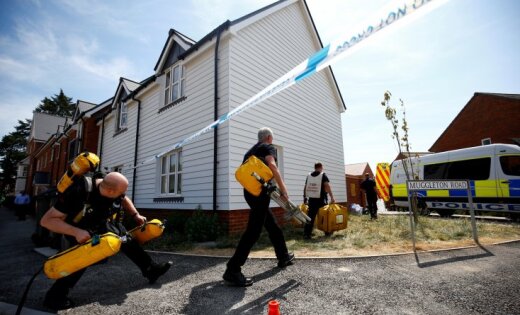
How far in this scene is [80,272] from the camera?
97.8 inches

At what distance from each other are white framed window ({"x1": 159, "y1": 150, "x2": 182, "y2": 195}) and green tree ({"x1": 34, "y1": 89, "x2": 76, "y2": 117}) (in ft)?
156

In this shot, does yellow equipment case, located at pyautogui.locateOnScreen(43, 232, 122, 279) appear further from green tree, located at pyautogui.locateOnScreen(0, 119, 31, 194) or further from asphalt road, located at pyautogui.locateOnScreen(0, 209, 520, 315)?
green tree, located at pyautogui.locateOnScreen(0, 119, 31, 194)

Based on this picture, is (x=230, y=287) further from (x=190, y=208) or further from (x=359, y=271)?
(x=190, y=208)

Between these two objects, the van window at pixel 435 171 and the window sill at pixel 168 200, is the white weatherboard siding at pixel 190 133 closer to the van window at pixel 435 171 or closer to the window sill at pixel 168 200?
the window sill at pixel 168 200

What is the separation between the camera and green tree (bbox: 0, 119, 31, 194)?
136 feet

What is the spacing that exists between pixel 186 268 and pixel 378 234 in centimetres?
450

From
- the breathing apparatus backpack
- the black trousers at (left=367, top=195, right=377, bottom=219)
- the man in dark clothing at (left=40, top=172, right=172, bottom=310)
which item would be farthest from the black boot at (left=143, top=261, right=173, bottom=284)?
the black trousers at (left=367, top=195, right=377, bottom=219)

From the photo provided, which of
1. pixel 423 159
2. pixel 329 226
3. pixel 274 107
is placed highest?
pixel 274 107

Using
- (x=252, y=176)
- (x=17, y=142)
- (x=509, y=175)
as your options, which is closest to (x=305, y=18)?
(x=509, y=175)

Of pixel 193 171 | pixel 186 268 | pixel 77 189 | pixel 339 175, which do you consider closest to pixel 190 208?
pixel 193 171

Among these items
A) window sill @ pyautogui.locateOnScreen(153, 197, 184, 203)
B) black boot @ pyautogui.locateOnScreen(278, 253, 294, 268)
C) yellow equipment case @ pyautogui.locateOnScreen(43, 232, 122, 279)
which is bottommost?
black boot @ pyautogui.locateOnScreen(278, 253, 294, 268)

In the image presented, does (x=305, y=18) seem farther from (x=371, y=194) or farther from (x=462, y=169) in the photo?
(x=462, y=169)

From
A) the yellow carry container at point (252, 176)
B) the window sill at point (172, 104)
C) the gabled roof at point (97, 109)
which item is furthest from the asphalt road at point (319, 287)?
the gabled roof at point (97, 109)

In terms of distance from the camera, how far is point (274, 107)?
8.89 meters
